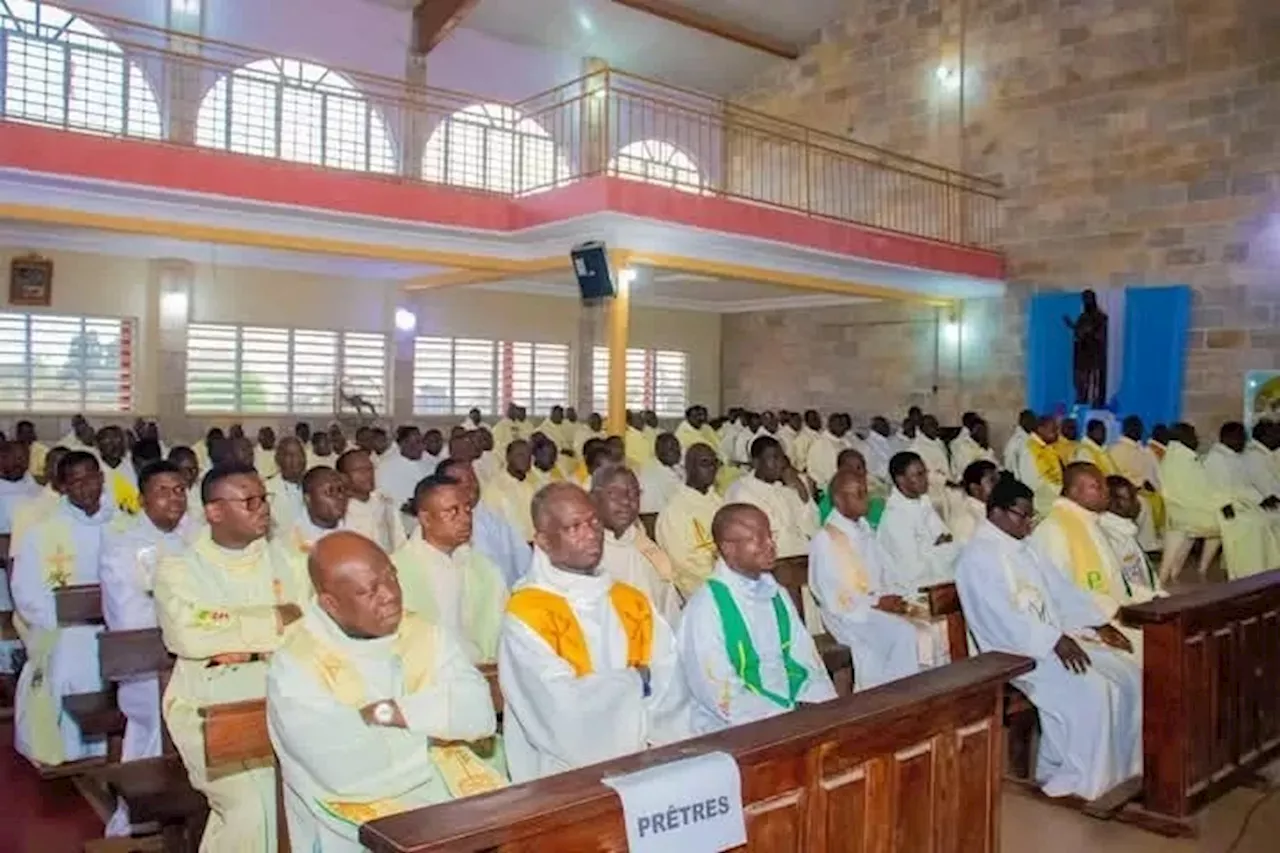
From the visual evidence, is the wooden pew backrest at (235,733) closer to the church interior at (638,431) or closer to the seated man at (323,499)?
the church interior at (638,431)

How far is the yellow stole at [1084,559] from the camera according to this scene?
5.60m

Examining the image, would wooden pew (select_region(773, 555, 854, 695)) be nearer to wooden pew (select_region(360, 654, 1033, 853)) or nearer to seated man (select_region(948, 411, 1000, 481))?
wooden pew (select_region(360, 654, 1033, 853))

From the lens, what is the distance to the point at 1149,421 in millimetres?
14383

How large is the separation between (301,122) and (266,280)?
83.2 inches

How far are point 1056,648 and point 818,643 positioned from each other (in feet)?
4.64

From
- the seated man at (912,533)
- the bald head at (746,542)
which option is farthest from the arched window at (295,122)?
the bald head at (746,542)

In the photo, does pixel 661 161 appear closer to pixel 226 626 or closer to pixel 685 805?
pixel 226 626

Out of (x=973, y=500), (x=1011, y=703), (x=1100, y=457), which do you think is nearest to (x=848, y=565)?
(x=1011, y=703)

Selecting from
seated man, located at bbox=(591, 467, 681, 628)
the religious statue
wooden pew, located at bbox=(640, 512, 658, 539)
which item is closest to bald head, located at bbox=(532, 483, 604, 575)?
seated man, located at bbox=(591, 467, 681, 628)

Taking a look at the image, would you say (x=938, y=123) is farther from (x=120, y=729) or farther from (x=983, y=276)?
(x=120, y=729)

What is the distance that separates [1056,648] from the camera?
4.90m

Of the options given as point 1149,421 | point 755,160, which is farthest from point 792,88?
point 1149,421

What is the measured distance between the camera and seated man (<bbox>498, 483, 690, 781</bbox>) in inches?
132

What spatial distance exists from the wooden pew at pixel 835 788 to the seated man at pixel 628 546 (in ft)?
5.39
